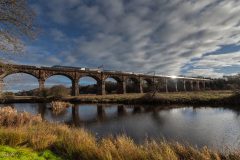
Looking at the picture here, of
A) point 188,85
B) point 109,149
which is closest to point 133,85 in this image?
point 188,85

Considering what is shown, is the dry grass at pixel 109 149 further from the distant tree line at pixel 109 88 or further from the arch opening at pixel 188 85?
the arch opening at pixel 188 85

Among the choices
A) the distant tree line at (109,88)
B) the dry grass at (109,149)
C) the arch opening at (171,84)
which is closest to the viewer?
the dry grass at (109,149)

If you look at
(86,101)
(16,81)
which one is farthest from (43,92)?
(16,81)

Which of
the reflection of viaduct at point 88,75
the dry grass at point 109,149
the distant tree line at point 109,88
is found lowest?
the dry grass at point 109,149

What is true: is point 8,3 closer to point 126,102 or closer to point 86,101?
point 126,102

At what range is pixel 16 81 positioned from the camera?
1096 cm

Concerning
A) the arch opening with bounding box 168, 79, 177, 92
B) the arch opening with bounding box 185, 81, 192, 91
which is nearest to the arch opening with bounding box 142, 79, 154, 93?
the arch opening with bounding box 168, 79, 177, 92

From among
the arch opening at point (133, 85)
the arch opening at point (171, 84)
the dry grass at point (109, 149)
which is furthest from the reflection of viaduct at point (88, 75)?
the dry grass at point (109, 149)

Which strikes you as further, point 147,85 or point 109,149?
point 147,85

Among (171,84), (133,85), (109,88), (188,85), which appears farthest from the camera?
(188,85)

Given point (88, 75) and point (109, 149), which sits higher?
point (88, 75)

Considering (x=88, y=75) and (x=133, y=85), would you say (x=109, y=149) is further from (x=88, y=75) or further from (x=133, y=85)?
(x=133, y=85)

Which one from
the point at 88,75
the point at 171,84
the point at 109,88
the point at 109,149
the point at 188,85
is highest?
the point at 88,75

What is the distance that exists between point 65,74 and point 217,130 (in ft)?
156
